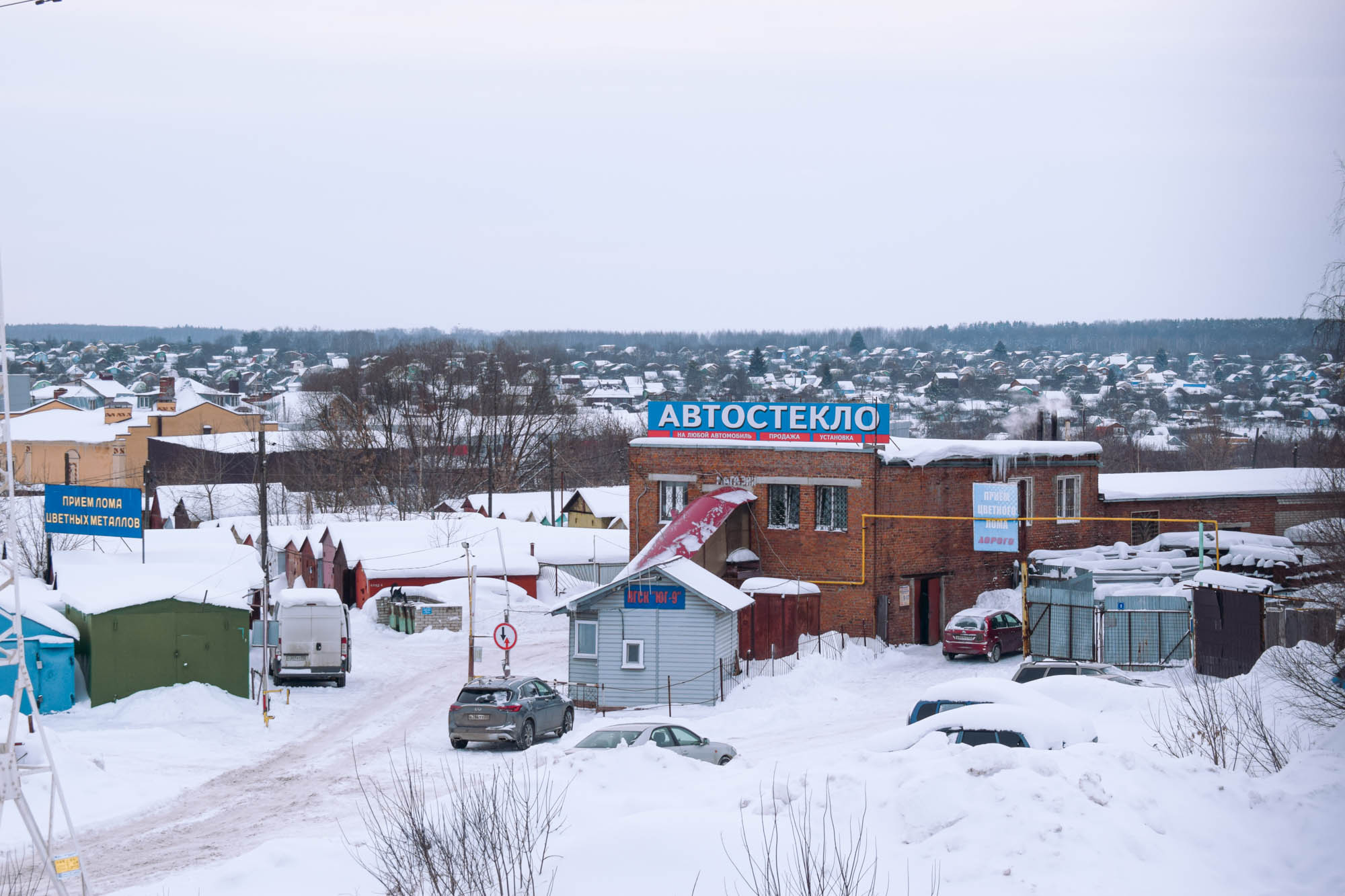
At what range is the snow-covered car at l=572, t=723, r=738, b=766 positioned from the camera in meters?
19.7

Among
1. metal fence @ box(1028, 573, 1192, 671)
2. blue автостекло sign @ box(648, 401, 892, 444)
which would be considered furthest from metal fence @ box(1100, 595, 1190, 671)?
blue автостекло sign @ box(648, 401, 892, 444)

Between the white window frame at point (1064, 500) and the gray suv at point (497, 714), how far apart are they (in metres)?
21.9

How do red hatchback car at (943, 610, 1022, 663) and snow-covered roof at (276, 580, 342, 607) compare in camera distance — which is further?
red hatchback car at (943, 610, 1022, 663)

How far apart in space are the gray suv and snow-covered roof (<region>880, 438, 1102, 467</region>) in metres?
15.1

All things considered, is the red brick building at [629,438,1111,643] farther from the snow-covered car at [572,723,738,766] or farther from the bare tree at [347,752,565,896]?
the bare tree at [347,752,565,896]

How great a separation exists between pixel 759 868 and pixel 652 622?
1812 cm

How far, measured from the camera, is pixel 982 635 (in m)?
32.9

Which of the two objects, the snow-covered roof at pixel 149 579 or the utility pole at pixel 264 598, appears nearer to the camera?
the snow-covered roof at pixel 149 579

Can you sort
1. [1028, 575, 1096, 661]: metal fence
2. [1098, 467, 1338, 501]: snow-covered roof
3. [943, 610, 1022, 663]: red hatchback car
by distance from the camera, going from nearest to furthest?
1. [1028, 575, 1096, 661]: metal fence
2. [943, 610, 1022, 663]: red hatchback car
3. [1098, 467, 1338, 501]: snow-covered roof

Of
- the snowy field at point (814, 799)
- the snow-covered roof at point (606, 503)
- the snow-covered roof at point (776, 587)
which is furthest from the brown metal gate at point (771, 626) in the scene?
the snow-covered roof at point (606, 503)

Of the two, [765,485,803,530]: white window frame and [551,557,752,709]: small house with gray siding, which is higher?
[765,485,803,530]: white window frame

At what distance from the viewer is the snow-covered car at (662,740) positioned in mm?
19656

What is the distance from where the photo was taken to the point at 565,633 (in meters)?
43.1

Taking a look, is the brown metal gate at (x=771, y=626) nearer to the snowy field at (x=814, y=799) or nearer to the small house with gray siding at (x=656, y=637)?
the small house with gray siding at (x=656, y=637)
